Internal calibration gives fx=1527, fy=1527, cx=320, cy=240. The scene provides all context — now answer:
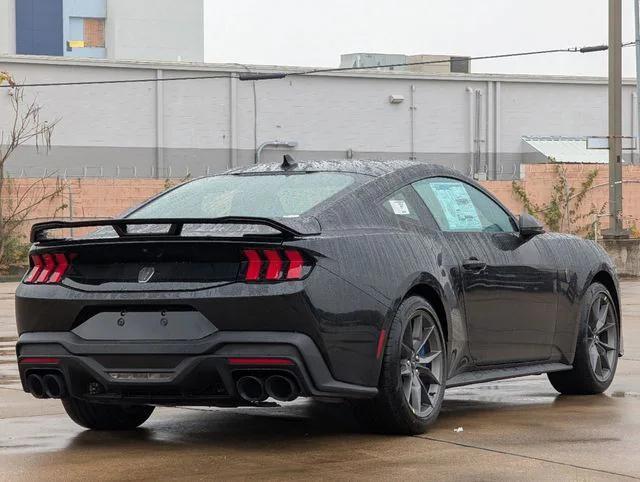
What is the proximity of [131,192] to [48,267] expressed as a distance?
34721 millimetres

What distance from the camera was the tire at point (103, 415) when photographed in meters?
8.02

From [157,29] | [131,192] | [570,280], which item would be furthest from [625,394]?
[157,29]

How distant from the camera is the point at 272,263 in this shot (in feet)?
23.1

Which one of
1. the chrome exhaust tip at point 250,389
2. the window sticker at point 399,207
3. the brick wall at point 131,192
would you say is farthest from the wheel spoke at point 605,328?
the brick wall at point 131,192

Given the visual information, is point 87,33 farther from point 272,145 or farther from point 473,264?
point 473,264

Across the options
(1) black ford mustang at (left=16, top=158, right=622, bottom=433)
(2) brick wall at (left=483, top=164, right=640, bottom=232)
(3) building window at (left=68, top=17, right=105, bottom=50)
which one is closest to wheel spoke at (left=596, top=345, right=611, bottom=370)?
(1) black ford mustang at (left=16, top=158, right=622, bottom=433)

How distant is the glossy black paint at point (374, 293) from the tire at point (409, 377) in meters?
0.09

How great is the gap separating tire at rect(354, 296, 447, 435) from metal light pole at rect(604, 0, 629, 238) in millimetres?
21458

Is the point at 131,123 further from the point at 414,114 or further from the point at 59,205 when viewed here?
the point at 59,205

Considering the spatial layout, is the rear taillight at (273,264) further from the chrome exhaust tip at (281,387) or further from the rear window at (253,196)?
the rear window at (253,196)

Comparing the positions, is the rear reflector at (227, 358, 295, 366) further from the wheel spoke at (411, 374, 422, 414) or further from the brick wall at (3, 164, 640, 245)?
the brick wall at (3, 164, 640, 245)

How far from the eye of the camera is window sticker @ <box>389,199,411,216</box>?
7.99 metres

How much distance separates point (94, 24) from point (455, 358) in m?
87.7

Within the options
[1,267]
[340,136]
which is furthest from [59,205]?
[340,136]
